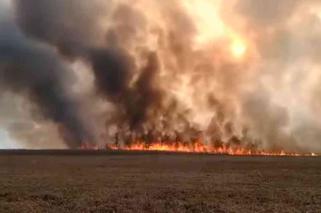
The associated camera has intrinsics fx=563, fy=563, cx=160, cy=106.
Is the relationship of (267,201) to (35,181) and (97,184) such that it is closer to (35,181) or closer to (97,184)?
(97,184)

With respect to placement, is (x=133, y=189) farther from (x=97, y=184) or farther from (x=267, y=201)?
(x=267, y=201)

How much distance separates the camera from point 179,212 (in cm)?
3334

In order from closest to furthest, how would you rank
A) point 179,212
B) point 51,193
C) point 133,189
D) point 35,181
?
point 179,212 < point 51,193 < point 133,189 < point 35,181

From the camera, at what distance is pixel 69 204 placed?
3688 cm

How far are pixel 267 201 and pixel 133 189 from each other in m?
12.0

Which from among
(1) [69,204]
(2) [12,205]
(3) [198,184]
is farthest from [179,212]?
(3) [198,184]

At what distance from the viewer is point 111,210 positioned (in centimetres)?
3412

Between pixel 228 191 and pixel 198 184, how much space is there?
253 inches

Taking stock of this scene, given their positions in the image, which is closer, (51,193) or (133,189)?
(51,193)

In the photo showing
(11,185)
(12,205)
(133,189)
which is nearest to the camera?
(12,205)

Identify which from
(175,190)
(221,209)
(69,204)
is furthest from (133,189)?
(221,209)

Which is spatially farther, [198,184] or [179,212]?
[198,184]

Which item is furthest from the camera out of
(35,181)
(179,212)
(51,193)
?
(35,181)

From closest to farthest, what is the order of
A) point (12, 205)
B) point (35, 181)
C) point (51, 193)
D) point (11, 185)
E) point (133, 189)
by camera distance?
point (12, 205) < point (51, 193) < point (133, 189) < point (11, 185) < point (35, 181)
